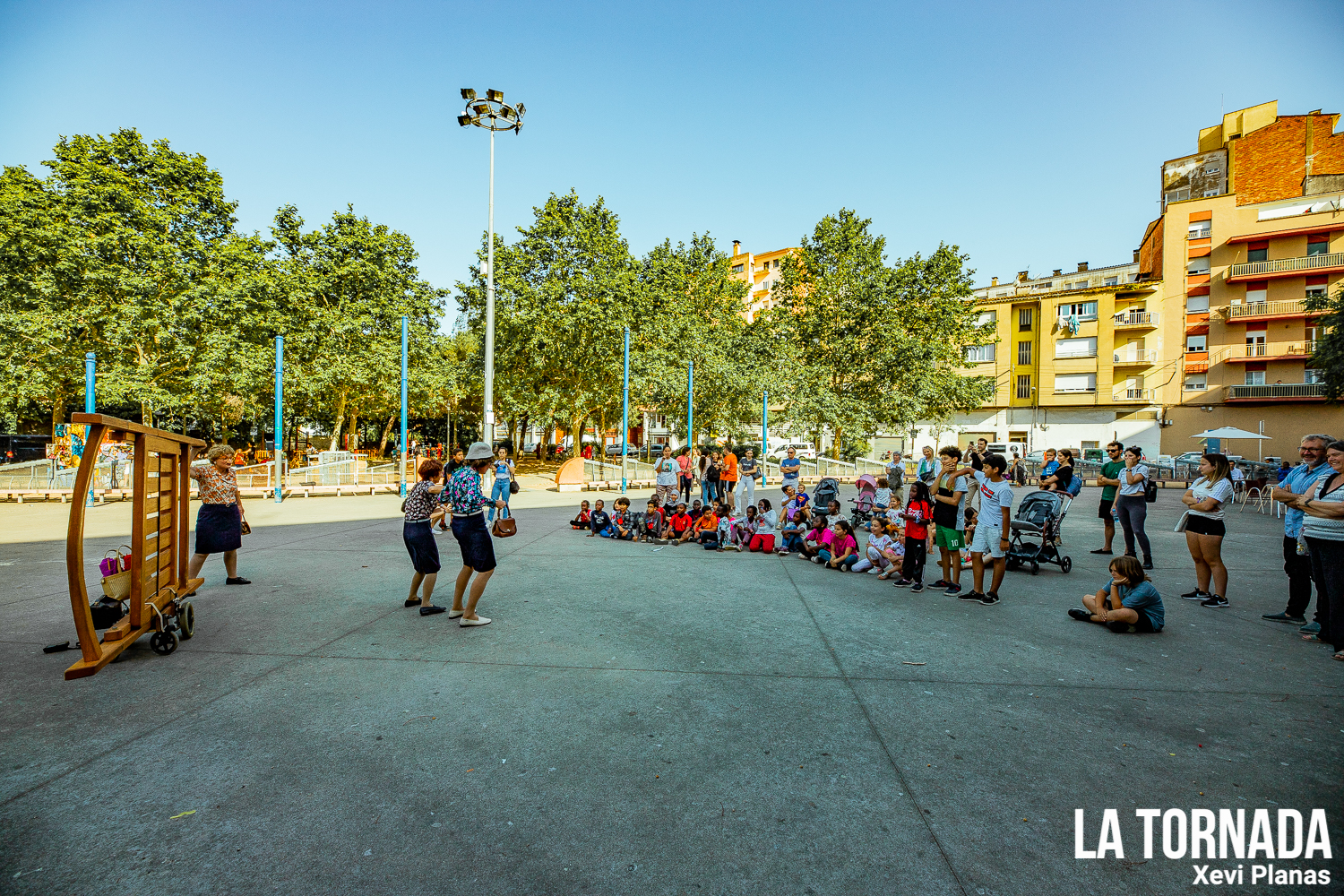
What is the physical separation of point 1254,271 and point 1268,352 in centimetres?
541

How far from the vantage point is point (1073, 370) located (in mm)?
48000

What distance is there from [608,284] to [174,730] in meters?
29.2

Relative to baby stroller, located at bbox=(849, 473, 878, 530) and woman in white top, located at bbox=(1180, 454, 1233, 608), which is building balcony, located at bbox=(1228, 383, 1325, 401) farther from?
woman in white top, located at bbox=(1180, 454, 1233, 608)

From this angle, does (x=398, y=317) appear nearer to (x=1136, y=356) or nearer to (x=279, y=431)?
(x=279, y=431)

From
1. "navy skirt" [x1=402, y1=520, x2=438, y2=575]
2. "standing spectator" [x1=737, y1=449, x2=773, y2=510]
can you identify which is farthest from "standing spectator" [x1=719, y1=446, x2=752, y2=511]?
"navy skirt" [x1=402, y1=520, x2=438, y2=575]

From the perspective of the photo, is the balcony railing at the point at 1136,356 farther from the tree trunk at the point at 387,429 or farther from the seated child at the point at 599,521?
the tree trunk at the point at 387,429

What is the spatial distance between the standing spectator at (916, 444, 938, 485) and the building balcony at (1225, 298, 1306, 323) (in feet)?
149

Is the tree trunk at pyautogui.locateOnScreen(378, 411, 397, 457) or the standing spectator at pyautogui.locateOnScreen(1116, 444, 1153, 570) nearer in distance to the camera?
the standing spectator at pyautogui.locateOnScreen(1116, 444, 1153, 570)

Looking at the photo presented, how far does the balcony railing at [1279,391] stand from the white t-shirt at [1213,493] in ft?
151

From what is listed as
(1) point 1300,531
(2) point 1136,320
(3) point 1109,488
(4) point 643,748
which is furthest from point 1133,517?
(2) point 1136,320

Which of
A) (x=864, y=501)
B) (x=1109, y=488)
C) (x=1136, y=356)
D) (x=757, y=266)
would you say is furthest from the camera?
(x=757, y=266)

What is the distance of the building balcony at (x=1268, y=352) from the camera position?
4081cm

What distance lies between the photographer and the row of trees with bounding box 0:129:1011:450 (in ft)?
77.0

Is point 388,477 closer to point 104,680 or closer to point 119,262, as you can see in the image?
point 119,262
